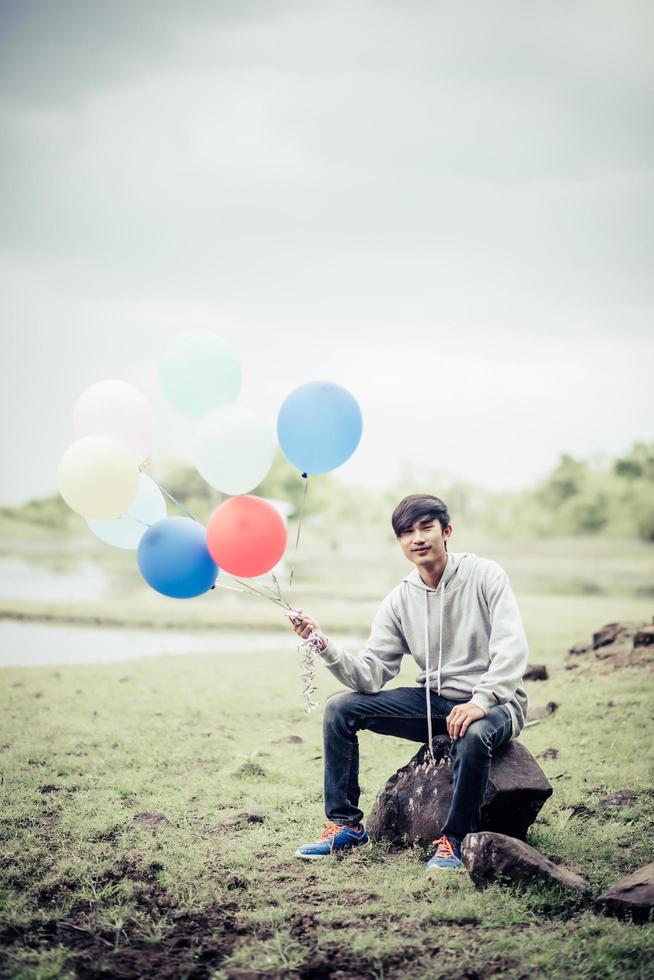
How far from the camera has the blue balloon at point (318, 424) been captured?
4.58 meters

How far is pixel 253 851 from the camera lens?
429cm

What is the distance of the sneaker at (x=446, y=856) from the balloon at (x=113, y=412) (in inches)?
109

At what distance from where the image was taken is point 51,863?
13.5ft

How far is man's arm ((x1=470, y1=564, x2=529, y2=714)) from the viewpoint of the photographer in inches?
154

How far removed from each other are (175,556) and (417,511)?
1.34 metres

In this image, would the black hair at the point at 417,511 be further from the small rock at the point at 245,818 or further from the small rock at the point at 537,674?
the small rock at the point at 537,674

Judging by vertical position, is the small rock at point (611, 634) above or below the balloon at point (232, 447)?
below

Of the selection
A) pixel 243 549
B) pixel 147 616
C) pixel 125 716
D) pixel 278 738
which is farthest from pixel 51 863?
pixel 147 616

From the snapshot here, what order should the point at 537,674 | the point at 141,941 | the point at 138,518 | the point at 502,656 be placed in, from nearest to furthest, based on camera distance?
the point at 141,941
the point at 502,656
the point at 138,518
the point at 537,674

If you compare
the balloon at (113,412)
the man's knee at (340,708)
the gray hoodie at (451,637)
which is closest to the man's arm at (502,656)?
the gray hoodie at (451,637)

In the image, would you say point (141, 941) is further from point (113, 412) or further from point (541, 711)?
point (541, 711)

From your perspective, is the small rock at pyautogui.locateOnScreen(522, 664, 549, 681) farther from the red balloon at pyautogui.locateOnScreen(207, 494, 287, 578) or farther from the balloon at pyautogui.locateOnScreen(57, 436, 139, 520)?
the balloon at pyautogui.locateOnScreen(57, 436, 139, 520)

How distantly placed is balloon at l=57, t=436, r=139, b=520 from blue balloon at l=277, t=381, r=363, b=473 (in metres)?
0.90

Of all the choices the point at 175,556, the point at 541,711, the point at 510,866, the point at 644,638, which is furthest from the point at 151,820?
→ the point at 644,638
